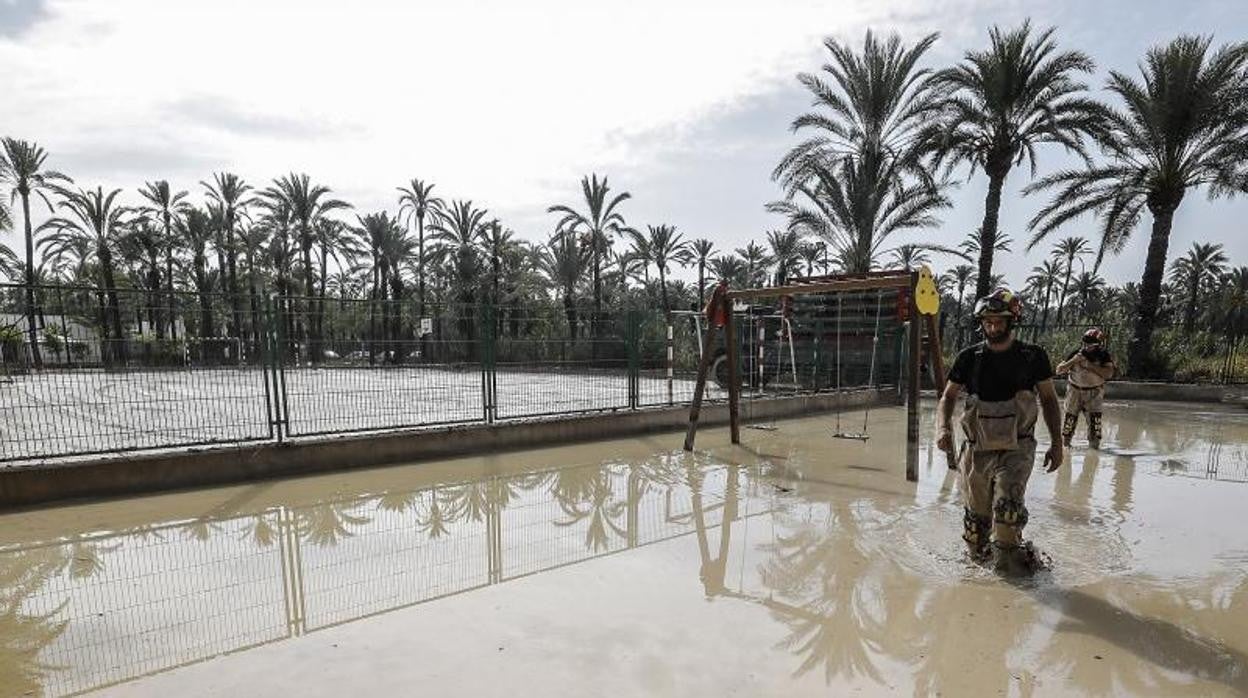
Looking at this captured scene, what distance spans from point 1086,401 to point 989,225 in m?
11.3

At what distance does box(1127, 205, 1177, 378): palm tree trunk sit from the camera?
17031mm

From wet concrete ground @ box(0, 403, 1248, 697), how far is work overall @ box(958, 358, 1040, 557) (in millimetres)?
349

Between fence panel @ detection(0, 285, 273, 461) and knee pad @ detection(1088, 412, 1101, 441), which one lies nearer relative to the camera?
→ fence panel @ detection(0, 285, 273, 461)

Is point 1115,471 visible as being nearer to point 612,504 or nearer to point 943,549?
point 943,549

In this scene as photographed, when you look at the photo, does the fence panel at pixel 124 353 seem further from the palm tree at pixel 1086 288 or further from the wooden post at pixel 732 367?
the palm tree at pixel 1086 288

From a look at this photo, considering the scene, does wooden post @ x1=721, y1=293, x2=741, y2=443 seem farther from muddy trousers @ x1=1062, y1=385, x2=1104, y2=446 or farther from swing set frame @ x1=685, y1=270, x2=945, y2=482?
muddy trousers @ x1=1062, y1=385, x2=1104, y2=446

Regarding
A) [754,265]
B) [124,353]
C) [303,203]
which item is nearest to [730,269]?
[754,265]

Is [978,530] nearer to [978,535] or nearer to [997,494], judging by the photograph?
[978,535]

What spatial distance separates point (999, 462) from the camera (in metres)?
4.21

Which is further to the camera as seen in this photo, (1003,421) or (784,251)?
(784,251)

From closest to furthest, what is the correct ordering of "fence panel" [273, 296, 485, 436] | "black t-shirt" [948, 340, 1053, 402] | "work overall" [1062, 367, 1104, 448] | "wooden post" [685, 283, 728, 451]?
1. "black t-shirt" [948, 340, 1053, 402]
2. "fence panel" [273, 296, 485, 436]
3. "wooden post" [685, 283, 728, 451]
4. "work overall" [1062, 367, 1104, 448]

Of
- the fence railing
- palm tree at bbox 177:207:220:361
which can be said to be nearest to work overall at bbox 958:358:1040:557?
the fence railing

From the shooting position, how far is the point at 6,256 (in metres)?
30.9

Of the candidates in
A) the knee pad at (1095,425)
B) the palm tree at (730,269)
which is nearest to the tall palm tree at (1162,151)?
the knee pad at (1095,425)
